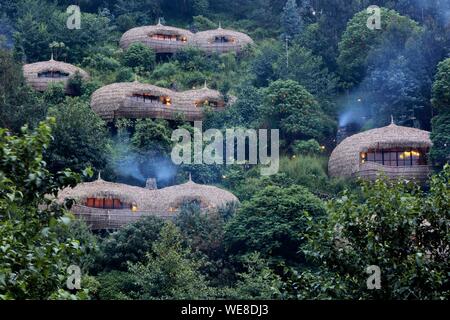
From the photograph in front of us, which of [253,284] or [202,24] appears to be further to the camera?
[202,24]

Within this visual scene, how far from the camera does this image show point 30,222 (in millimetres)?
11578

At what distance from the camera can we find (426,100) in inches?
1460

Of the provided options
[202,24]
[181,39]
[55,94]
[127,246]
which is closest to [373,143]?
[127,246]

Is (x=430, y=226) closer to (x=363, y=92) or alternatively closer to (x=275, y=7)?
(x=363, y=92)

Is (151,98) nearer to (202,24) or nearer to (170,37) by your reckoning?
(170,37)

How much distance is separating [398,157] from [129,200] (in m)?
9.79

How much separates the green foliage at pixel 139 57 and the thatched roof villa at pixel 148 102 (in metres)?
5.75

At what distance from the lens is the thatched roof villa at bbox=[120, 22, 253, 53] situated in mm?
47406

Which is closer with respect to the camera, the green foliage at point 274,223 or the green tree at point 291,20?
the green foliage at point 274,223

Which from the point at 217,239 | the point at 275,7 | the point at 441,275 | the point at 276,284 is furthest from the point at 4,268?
the point at 275,7

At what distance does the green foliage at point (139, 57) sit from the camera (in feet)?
148

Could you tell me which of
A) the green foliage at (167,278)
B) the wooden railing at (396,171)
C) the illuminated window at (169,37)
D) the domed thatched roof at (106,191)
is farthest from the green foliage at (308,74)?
the green foliage at (167,278)

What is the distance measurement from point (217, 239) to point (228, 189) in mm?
6159

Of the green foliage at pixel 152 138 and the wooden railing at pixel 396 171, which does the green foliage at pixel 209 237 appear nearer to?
the wooden railing at pixel 396 171
